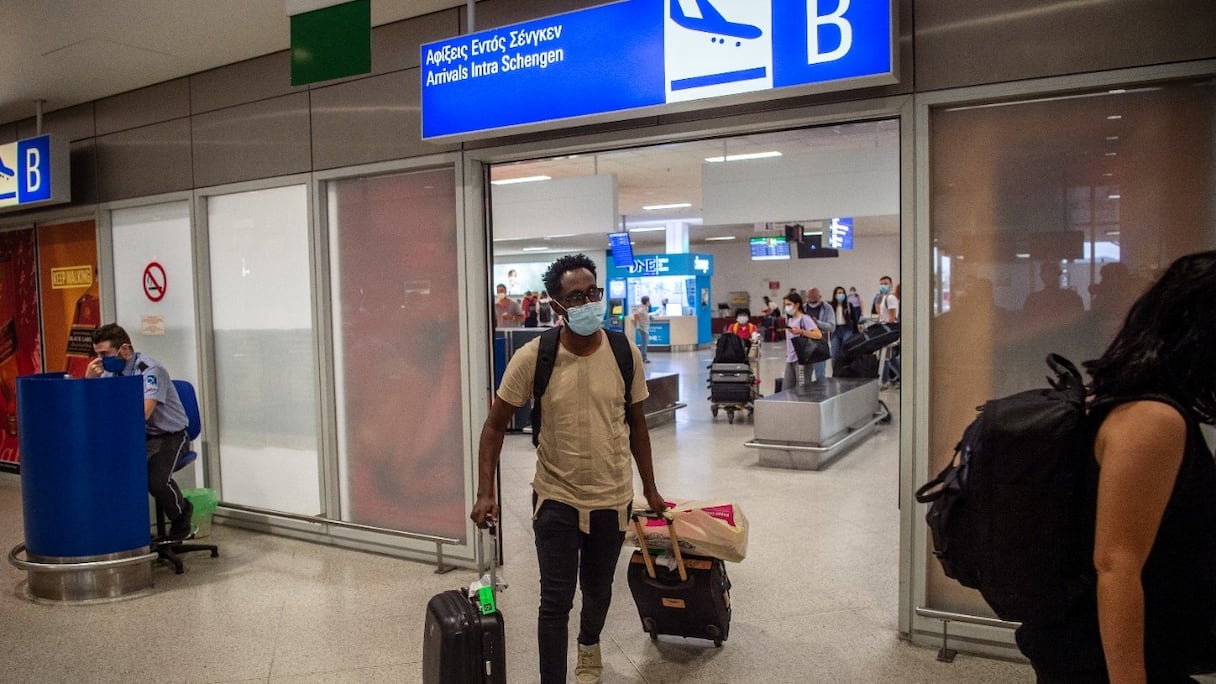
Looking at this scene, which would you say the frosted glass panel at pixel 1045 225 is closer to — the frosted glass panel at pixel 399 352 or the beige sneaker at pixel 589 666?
the beige sneaker at pixel 589 666

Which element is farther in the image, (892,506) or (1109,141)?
(892,506)

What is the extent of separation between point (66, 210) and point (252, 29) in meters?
3.09

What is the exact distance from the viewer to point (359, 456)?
17.9ft

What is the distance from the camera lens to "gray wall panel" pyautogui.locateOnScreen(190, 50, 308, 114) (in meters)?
5.52

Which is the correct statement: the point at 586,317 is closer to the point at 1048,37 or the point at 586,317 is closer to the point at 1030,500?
the point at 1030,500

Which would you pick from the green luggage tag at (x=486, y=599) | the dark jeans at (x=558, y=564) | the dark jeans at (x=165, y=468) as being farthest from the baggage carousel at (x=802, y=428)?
the green luggage tag at (x=486, y=599)

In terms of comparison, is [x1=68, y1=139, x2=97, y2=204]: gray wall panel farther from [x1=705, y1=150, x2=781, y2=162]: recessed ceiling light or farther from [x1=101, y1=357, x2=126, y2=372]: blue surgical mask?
[x1=705, y1=150, x2=781, y2=162]: recessed ceiling light

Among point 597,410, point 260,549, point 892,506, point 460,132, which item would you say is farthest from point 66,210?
point 892,506

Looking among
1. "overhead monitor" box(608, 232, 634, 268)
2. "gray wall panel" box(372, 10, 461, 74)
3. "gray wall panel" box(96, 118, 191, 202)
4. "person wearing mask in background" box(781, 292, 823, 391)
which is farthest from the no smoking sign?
"overhead monitor" box(608, 232, 634, 268)

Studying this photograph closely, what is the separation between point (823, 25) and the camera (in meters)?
3.46

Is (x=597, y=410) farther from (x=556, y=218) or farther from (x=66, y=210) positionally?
(x=556, y=218)

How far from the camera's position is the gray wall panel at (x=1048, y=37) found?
10.2 ft

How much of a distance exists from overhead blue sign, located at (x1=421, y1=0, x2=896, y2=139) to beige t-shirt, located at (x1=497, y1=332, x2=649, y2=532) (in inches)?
60.4

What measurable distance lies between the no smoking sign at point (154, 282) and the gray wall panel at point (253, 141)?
853mm
